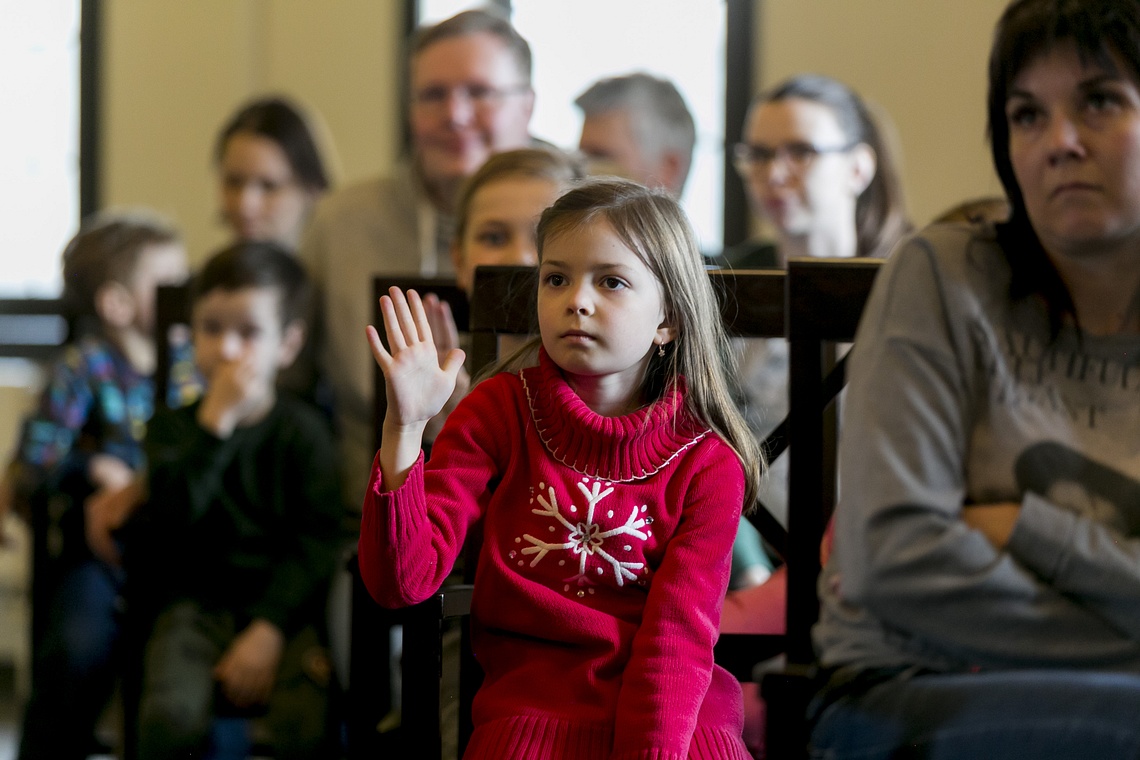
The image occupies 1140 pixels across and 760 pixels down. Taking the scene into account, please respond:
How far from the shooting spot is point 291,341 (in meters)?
2.35

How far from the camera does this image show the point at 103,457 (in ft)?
8.52

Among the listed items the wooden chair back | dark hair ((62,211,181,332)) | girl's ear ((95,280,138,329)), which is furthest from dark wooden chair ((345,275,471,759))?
the wooden chair back

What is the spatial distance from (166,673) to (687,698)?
1188mm

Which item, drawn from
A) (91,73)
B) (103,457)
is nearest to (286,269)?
(103,457)

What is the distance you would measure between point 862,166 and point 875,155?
47mm

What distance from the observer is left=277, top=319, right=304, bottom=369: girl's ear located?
92.0 inches

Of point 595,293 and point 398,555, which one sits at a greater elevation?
point 595,293

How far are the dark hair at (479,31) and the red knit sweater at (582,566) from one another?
1.33 m

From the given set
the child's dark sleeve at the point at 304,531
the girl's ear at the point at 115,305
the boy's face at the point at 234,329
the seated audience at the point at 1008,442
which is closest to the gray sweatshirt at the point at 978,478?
the seated audience at the point at 1008,442

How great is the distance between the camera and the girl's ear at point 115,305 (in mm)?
2838

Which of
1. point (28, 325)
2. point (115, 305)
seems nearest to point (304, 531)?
point (115, 305)

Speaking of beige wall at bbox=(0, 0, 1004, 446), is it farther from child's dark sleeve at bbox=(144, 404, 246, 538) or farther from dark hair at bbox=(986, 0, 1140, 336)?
dark hair at bbox=(986, 0, 1140, 336)

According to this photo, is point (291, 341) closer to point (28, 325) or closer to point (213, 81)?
point (213, 81)

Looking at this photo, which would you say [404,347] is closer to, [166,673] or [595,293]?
[595,293]
